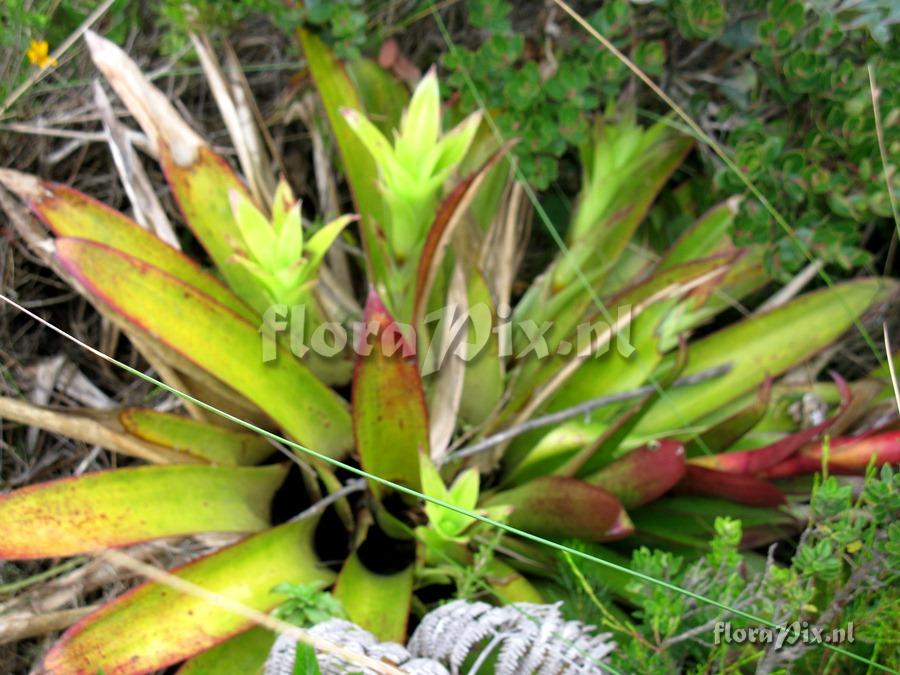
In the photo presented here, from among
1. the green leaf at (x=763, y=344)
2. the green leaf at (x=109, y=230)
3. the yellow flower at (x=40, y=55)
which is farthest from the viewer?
the yellow flower at (x=40, y=55)

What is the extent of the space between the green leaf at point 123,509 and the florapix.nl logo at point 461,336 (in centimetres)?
21

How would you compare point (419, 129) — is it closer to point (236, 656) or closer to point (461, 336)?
point (461, 336)

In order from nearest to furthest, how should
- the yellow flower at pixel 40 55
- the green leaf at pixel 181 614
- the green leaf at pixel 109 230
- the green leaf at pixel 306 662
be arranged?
1. the green leaf at pixel 306 662
2. the green leaf at pixel 181 614
3. the green leaf at pixel 109 230
4. the yellow flower at pixel 40 55

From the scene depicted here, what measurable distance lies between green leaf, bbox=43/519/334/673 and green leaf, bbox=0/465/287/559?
0.07m

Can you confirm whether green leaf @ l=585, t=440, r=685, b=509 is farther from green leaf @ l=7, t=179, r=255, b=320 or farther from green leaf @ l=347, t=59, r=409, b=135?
green leaf @ l=347, t=59, r=409, b=135

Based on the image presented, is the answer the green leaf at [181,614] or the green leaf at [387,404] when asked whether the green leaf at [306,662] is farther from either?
the green leaf at [387,404]

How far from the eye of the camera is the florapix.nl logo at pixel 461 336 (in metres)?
1.26

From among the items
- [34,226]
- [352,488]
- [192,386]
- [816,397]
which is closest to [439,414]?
[352,488]

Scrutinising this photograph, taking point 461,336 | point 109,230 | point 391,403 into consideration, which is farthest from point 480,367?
point 109,230

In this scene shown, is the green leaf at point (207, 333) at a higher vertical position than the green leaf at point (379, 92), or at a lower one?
lower

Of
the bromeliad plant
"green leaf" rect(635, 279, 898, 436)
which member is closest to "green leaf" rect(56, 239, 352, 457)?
the bromeliad plant

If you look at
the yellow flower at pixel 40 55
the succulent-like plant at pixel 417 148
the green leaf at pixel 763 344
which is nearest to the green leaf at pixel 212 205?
the succulent-like plant at pixel 417 148

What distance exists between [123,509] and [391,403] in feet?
1.30

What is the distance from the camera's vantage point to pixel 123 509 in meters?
1.10
